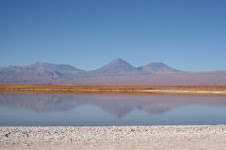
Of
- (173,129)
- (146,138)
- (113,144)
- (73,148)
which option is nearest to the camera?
(73,148)

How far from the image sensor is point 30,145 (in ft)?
26.3

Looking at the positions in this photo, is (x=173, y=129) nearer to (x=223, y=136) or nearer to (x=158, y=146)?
(x=223, y=136)

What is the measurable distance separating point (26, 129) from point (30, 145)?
216cm

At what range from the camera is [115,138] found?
9.05 metres

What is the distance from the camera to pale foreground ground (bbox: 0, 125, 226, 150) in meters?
8.01

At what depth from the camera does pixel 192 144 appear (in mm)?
8398

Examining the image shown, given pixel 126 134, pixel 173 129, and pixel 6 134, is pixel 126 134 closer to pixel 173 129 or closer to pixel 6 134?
pixel 173 129

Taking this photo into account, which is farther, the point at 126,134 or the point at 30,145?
the point at 126,134

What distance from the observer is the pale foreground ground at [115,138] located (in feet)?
26.3

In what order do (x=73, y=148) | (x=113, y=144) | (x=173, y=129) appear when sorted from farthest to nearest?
1. (x=173, y=129)
2. (x=113, y=144)
3. (x=73, y=148)

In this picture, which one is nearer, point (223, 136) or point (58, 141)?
point (58, 141)

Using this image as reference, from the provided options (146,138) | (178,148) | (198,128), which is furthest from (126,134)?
(198,128)

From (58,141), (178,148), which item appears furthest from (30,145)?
(178,148)

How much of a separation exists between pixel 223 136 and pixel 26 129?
6.45 m
